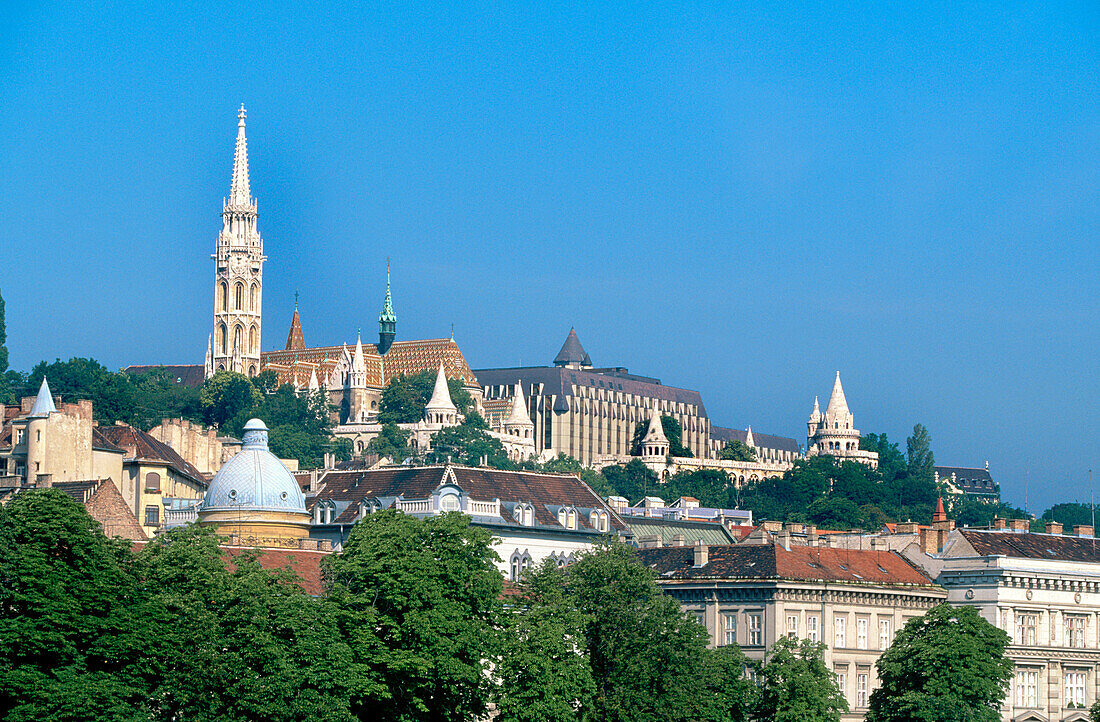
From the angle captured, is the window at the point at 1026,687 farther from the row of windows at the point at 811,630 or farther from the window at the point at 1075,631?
the row of windows at the point at 811,630

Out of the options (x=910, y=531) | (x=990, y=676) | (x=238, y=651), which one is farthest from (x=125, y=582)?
(x=910, y=531)

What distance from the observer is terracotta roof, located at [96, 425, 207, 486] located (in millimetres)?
151750

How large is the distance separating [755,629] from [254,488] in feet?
76.9

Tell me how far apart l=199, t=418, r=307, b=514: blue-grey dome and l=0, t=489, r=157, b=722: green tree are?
3169cm

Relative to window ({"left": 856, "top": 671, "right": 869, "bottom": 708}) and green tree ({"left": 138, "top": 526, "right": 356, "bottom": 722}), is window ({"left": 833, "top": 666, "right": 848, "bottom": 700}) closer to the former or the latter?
window ({"left": 856, "top": 671, "right": 869, "bottom": 708})

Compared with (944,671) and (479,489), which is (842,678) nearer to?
(944,671)

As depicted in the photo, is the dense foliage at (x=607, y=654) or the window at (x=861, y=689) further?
the window at (x=861, y=689)

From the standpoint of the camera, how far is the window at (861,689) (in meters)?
108

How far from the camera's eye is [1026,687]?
368 feet

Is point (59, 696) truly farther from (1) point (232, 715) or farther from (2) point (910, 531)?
(2) point (910, 531)

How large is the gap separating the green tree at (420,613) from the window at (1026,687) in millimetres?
32563

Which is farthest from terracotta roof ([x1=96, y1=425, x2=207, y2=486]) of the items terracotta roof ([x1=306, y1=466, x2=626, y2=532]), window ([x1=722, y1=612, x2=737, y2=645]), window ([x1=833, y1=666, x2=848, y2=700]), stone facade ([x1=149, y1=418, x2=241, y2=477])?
window ([x1=833, y1=666, x2=848, y2=700])

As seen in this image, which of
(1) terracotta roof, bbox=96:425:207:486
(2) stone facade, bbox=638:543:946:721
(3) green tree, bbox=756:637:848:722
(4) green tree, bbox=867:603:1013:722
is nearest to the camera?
(3) green tree, bbox=756:637:848:722

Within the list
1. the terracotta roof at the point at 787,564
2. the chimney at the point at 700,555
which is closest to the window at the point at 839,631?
the terracotta roof at the point at 787,564
